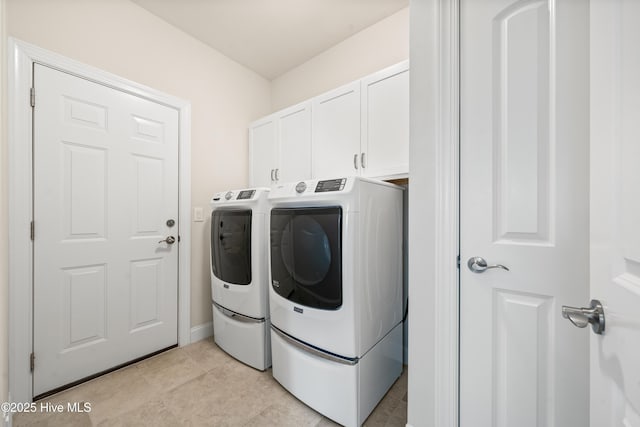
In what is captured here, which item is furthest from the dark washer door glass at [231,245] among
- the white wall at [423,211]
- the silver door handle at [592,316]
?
the silver door handle at [592,316]

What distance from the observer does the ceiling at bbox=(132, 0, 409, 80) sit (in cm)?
192

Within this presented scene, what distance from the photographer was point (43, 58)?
4.99 feet

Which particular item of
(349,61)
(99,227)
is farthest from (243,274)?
(349,61)

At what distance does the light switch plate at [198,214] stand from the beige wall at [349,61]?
1.49 meters

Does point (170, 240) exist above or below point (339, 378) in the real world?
above

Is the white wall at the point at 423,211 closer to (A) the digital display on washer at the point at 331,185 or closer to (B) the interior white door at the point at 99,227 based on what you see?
(A) the digital display on washer at the point at 331,185

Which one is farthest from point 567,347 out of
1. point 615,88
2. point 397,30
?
point 397,30

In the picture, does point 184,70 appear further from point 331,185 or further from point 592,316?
point 592,316

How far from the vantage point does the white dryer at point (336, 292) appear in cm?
128

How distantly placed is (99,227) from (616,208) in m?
2.47

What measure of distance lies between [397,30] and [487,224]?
5.81 feet

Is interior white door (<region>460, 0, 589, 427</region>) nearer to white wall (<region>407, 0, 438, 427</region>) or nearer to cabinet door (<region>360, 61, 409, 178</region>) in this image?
white wall (<region>407, 0, 438, 427</region>)

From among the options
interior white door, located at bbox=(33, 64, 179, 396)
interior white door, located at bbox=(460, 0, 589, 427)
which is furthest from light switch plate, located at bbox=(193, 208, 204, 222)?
interior white door, located at bbox=(460, 0, 589, 427)

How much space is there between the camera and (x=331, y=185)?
135 centimetres
